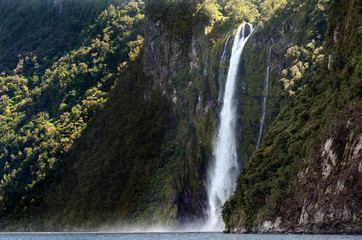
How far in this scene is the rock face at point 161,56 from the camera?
99.1 metres

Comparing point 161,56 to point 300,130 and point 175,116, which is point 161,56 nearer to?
point 175,116

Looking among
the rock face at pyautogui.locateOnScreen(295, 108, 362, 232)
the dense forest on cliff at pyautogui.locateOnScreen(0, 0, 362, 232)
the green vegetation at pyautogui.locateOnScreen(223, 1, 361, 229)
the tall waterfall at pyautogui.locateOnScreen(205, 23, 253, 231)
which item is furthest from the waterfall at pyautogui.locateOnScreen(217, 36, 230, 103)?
the rock face at pyautogui.locateOnScreen(295, 108, 362, 232)

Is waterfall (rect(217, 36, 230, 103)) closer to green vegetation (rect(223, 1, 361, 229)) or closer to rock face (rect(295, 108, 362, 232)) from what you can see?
green vegetation (rect(223, 1, 361, 229))

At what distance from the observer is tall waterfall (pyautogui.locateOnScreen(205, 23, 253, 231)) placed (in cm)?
8044

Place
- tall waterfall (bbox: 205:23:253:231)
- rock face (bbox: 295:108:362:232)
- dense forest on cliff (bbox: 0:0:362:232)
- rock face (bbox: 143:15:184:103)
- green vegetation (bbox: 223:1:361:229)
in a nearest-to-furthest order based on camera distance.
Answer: rock face (bbox: 295:108:362:232) → green vegetation (bbox: 223:1:361:229) → dense forest on cliff (bbox: 0:0:362:232) → tall waterfall (bbox: 205:23:253:231) → rock face (bbox: 143:15:184:103)

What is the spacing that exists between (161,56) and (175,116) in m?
12.6

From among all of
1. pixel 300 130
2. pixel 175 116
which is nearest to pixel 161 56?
pixel 175 116

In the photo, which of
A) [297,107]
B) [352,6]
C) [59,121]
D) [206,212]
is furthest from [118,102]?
[352,6]

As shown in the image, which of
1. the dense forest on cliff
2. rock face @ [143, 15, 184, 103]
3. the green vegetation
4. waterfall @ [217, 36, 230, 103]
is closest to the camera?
the green vegetation

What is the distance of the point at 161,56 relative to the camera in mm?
103250

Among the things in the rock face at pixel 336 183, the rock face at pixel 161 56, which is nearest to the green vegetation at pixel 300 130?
the rock face at pixel 336 183

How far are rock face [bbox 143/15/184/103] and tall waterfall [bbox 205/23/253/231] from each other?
14823 mm

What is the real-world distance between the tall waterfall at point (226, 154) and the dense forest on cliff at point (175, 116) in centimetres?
128

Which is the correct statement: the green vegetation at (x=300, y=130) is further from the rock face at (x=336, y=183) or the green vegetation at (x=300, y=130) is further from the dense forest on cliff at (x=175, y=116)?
the rock face at (x=336, y=183)
